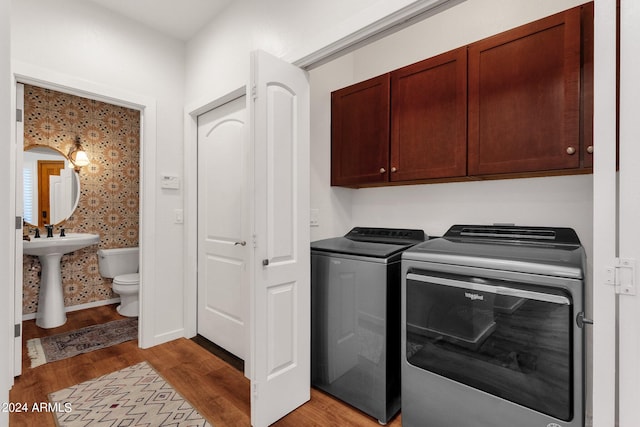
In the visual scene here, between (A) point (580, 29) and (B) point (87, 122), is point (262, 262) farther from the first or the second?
(B) point (87, 122)

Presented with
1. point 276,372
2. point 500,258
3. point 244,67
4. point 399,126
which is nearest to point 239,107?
point 244,67

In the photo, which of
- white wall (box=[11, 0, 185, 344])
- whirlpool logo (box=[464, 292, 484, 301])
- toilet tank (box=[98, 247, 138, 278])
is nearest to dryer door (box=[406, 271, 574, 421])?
whirlpool logo (box=[464, 292, 484, 301])

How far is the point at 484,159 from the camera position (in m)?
1.74

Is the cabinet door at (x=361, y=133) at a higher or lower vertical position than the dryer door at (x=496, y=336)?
higher

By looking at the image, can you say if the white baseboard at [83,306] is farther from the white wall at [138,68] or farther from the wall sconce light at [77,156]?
the white wall at [138,68]

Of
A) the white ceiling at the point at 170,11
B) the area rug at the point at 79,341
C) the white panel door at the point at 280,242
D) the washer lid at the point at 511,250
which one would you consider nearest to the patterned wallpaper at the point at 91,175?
the area rug at the point at 79,341

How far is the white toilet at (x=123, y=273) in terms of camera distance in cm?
339

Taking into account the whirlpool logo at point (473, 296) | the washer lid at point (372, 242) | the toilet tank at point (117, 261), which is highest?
the washer lid at point (372, 242)

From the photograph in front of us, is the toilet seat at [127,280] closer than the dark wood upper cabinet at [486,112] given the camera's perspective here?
No

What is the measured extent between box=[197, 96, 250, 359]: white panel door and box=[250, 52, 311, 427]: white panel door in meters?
0.64
